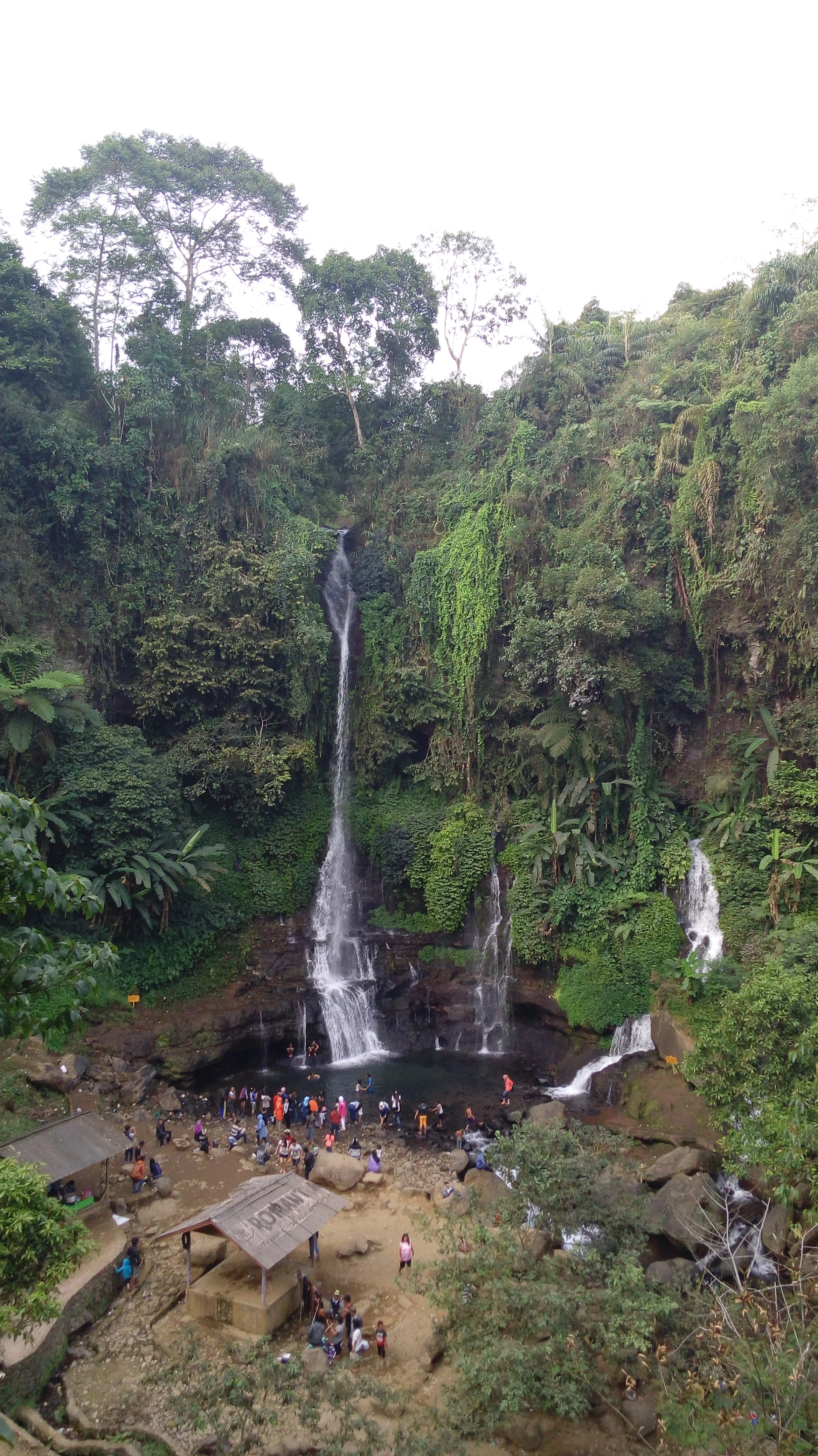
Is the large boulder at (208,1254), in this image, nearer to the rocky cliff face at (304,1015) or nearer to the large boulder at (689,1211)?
the large boulder at (689,1211)

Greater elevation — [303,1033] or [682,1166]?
[682,1166]

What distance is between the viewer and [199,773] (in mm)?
21891

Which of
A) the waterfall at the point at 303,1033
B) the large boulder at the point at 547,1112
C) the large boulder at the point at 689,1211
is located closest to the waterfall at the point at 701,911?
the large boulder at the point at 547,1112

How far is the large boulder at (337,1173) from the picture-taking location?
14.1m

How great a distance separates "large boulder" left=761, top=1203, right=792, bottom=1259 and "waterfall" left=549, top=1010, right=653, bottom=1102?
18.1 feet

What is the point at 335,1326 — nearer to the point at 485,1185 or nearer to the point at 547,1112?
the point at 485,1185

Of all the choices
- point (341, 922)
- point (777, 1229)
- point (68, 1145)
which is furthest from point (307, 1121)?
point (777, 1229)

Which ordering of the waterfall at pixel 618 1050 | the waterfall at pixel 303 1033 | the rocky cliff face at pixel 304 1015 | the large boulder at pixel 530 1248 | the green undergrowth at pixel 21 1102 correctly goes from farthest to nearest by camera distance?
the waterfall at pixel 303 1033, the rocky cliff face at pixel 304 1015, the waterfall at pixel 618 1050, the green undergrowth at pixel 21 1102, the large boulder at pixel 530 1248

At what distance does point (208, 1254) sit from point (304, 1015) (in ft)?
27.9

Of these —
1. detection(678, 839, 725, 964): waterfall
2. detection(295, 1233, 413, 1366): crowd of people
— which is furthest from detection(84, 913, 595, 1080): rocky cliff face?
detection(295, 1233, 413, 1366): crowd of people

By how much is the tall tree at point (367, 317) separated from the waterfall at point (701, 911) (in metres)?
20.1

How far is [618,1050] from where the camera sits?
58.1 feet

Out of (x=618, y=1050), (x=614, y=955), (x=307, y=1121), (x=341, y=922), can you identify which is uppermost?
(x=614, y=955)

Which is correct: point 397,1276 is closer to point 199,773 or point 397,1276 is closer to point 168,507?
point 199,773
